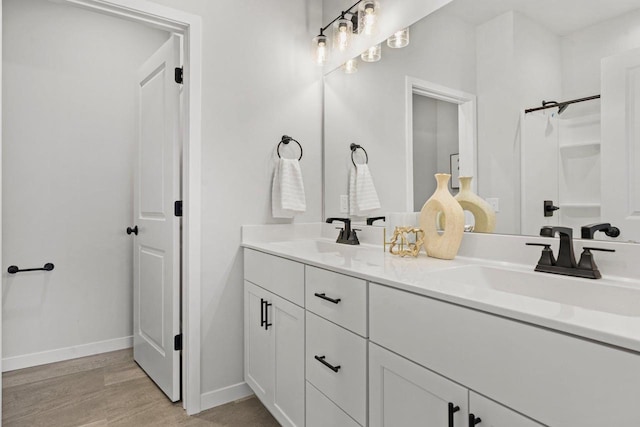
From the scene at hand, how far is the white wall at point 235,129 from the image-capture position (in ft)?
6.39

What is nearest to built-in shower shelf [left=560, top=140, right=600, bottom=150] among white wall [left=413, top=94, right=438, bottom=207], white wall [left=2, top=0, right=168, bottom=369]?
white wall [left=413, top=94, right=438, bottom=207]

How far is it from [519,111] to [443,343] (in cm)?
89

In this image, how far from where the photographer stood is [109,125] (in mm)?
2695

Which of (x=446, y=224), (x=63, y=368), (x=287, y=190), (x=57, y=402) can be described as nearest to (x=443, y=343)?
(x=446, y=224)

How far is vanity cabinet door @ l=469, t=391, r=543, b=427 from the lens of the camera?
0.73m

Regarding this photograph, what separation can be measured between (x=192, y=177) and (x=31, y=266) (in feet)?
4.76

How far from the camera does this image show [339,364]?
1.23m

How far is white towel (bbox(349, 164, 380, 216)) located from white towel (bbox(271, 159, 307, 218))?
30 centimetres

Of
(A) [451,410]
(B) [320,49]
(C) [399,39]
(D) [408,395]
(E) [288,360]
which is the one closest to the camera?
(A) [451,410]

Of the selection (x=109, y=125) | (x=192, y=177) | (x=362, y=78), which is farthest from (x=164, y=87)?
(x=362, y=78)

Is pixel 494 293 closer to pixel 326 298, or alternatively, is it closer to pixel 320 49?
pixel 326 298

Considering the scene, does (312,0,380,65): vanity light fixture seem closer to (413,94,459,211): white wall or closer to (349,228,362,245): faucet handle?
(413,94,459,211): white wall

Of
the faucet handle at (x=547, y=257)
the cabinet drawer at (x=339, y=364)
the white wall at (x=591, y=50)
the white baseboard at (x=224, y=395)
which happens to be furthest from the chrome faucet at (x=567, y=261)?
the white baseboard at (x=224, y=395)

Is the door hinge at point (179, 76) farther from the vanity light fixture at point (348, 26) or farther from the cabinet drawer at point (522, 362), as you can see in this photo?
A: the cabinet drawer at point (522, 362)
